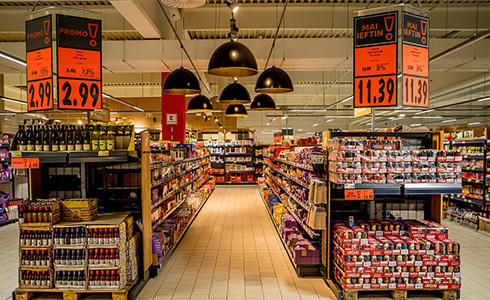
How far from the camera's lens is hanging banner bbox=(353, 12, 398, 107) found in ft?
13.9

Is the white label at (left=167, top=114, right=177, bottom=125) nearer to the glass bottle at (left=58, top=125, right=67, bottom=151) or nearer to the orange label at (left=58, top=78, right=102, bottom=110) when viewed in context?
the orange label at (left=58, top=78, right=102, bottom=110)

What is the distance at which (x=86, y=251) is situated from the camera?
12.1ft

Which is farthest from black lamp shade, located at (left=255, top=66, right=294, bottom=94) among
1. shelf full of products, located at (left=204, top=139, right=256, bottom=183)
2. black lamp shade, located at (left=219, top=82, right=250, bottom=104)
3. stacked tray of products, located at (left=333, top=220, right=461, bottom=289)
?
shelf full of products, located at (left=204, top=139, right=256, bottom=183)

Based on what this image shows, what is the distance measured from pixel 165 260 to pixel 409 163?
4.02 metres

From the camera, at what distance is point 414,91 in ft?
14.1

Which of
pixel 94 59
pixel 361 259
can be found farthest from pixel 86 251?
pixel 361 259

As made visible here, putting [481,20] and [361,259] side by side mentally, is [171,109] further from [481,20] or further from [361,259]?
[481,20]

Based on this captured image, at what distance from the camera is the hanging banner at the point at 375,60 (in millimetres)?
4242

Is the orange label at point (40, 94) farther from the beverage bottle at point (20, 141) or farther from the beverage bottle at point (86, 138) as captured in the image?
the beverage bottle at point (86, 138)

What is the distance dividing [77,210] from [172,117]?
6.60 meters

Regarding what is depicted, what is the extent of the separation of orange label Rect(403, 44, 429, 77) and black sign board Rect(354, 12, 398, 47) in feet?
0.91

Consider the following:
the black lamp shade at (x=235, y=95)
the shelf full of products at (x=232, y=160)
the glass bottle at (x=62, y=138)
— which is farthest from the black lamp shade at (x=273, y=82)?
the shelf full of products at (x=232, y=160)

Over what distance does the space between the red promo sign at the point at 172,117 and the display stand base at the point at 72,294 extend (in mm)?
6693

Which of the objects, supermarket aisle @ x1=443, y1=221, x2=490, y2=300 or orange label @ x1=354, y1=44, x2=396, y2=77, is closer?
supermarket aisle @ x1=443, y1=221, x2=490, y2=300
